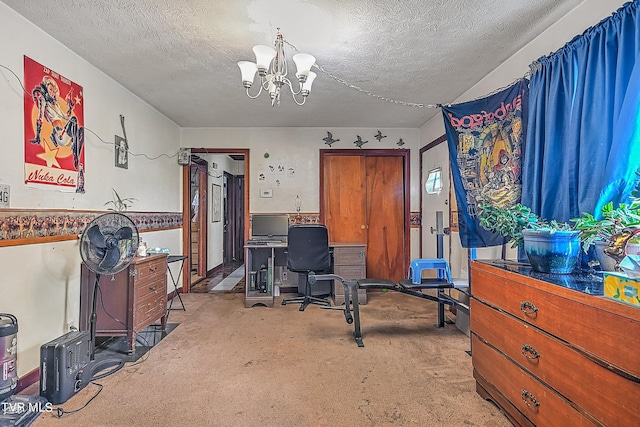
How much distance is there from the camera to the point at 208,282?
5430 mm

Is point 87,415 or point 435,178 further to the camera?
point 435,178

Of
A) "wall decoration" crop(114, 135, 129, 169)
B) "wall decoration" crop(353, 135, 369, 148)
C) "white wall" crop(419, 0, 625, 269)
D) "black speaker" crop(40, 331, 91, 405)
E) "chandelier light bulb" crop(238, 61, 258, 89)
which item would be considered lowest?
"black speaker" crop(40, 331, 91, 405)

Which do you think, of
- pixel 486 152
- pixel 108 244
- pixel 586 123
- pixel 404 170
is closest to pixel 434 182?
pixel 404 170

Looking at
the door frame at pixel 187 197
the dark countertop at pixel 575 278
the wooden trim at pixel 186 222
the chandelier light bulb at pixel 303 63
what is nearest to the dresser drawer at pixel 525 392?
the dark countertop at pixel 575 278

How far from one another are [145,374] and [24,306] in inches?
35.0

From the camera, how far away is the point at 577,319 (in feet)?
4.19

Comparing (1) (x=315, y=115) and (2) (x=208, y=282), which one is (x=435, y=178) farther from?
(2) (x=208, y=282)

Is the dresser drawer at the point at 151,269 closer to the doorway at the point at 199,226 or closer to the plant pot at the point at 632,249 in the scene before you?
the doorway at the point at 199,226

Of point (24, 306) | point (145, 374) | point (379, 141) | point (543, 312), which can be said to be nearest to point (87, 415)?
point (145, 374)

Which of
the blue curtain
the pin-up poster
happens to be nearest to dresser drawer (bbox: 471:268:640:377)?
the blue curtain

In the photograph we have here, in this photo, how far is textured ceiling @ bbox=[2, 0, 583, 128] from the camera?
2010 millimetres

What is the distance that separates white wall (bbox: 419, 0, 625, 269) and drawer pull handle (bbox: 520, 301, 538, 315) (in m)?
1.13

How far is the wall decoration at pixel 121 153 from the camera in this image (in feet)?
10.6

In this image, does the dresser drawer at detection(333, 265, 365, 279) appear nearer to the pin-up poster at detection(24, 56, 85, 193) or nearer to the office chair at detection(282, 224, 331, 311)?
the office chair at detection(282, 224, 331, 311)
